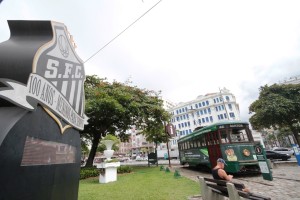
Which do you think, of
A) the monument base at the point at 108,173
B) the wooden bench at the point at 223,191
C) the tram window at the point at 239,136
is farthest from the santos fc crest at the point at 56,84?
the tram window at the point at 239,136

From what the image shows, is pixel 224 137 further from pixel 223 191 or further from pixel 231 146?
pixel 223 191

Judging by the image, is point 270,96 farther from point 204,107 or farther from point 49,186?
point 204,107

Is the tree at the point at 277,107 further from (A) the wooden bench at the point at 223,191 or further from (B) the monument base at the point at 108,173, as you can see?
(A) the wooden bench at the point at 223,191

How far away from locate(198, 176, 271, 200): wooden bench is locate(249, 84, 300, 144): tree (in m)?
17.9

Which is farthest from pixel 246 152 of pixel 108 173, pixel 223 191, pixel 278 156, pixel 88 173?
pixel 278 156

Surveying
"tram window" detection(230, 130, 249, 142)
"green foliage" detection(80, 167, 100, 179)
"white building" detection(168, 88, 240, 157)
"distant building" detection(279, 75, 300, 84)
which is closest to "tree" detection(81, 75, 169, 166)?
"green foliage" detection(80, 167, 100, 179)

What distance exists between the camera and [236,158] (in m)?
10.6

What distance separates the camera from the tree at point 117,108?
16.3 metres

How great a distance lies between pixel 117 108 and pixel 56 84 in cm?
1149

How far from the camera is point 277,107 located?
19.7m

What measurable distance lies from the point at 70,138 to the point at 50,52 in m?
2.37

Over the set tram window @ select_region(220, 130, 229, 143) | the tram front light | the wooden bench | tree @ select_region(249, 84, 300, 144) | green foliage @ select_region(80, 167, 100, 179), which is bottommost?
the wooden bench

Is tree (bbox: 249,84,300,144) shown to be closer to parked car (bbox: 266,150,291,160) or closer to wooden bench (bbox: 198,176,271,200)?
parked car (bbox: 266,150,291,160)

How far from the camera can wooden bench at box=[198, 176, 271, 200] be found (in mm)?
4021
